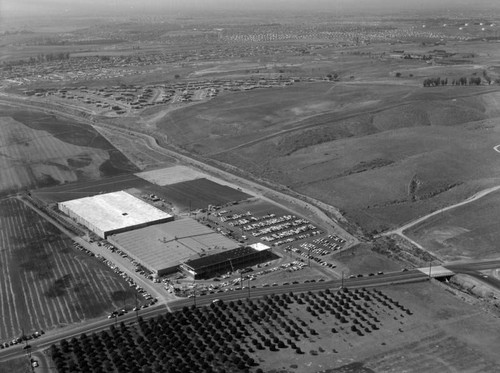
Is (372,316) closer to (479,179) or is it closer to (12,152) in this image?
(479,179)

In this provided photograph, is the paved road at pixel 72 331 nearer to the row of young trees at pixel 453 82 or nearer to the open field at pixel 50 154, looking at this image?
the open field at pixel 50 154

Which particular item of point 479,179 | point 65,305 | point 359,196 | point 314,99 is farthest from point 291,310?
point 314,99

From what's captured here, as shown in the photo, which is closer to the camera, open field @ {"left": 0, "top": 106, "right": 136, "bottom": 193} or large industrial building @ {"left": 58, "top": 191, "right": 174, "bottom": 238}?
large industrial building @ {"left": 58, "top": 191, "right": 174, "bottom": 238}

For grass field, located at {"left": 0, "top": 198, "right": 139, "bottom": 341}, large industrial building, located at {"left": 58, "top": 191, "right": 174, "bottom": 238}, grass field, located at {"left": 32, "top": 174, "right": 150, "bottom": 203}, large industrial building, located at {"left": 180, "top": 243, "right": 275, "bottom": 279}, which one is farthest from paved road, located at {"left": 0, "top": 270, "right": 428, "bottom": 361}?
grass field, located at {"left": 32, "top": 174, "right": 150, "bottom": 203}

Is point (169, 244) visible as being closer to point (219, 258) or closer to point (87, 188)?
point (219, 258)

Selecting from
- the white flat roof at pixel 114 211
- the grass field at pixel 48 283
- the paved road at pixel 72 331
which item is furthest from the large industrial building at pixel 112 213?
the paved road at pixel 72 331

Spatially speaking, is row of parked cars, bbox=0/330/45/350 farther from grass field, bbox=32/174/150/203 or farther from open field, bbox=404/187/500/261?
open field, bbox=404/187/500/261

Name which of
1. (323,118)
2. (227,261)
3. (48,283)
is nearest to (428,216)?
(227,261)
